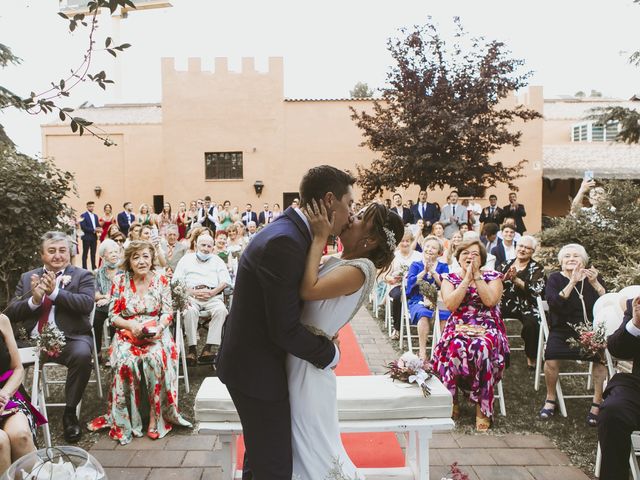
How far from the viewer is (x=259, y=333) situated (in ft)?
8.11

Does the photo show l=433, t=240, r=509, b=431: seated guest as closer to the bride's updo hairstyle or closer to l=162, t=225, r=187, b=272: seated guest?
the bride's updo hairstyle

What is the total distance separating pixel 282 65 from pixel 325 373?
21.6 meters

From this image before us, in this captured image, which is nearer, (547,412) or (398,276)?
(547,412)

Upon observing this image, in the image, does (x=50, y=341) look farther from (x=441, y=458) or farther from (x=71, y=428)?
(x=441, y=458)

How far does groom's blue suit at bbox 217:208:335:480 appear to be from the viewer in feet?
7.65

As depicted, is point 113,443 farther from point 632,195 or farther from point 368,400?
point 632,195

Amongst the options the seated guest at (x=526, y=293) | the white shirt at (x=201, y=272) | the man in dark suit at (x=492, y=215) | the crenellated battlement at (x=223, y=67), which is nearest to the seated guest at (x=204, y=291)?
the white shirt at (x=201, y=272)

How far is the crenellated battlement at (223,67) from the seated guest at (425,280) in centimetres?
1706

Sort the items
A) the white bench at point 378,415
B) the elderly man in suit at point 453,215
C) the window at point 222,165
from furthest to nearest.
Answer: the window at point 222,165 → the elderly man in suit at point 453,215 → the white bench at point 378,415

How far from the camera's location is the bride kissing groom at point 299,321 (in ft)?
7.74

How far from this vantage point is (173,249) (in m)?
9.30

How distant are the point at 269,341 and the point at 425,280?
5.07 metres

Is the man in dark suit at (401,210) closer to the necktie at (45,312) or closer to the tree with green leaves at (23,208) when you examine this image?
the tree with green leaves at (23,208)

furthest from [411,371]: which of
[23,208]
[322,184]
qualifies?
[23,208]
